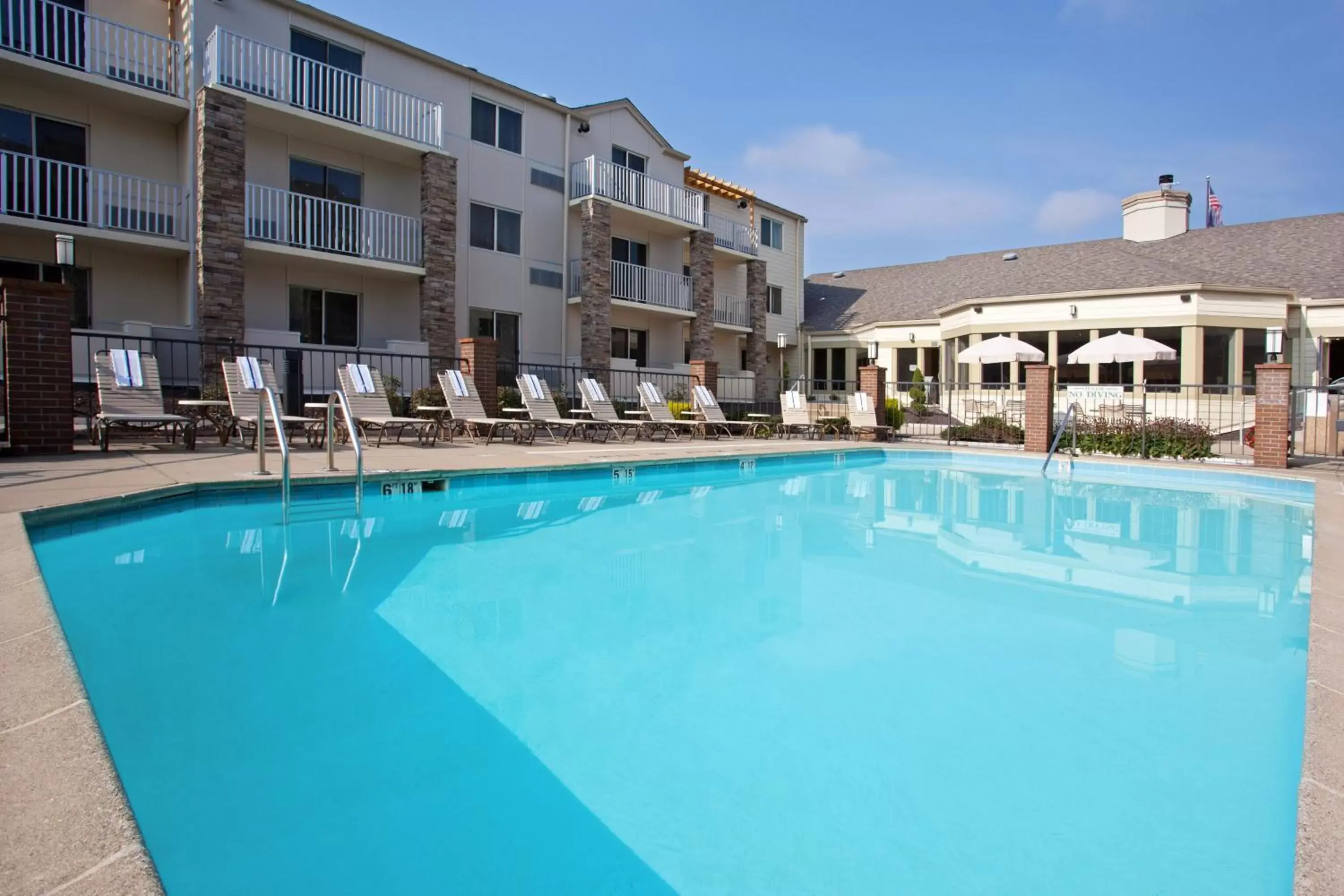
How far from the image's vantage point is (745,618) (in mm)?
4531

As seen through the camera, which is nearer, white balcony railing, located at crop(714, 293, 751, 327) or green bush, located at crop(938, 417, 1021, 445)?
green bush, located at crop(938, 417, 1021, 445)

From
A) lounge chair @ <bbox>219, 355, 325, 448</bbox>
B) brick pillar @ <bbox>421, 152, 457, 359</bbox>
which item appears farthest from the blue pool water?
brick pillar @ <bbox>421, 152, 457, 359</bbox>

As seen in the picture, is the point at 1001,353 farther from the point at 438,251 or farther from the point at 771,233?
the point at 438,251

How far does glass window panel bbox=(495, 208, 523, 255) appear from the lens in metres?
18.8

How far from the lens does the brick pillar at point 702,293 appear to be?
891 inches

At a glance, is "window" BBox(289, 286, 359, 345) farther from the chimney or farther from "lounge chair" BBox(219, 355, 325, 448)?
the chimney

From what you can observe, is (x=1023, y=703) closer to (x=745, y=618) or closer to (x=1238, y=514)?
(x=745, y=618)

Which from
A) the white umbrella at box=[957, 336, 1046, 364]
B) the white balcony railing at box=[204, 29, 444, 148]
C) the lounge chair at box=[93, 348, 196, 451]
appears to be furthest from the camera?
the white umbrella at box=[957, 336, 1046, 364]

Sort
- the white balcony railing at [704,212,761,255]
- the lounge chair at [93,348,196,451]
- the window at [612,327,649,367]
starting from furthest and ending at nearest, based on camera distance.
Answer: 1. the white balcony railing at [704,212,761,255]
2. the window at [612,327,649,367]
3. the lounge chair at [93,348,196,451]

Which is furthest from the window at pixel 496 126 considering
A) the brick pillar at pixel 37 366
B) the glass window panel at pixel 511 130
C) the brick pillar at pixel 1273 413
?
the brick pillar at pixel 1273 413

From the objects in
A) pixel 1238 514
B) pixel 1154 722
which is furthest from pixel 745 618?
pixel 1238 514

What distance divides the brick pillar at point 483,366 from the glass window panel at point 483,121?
22.1 feet

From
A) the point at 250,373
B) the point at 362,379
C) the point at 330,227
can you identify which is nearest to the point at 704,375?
the point at 330,227

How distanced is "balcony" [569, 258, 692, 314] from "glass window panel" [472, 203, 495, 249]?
2329 mm
